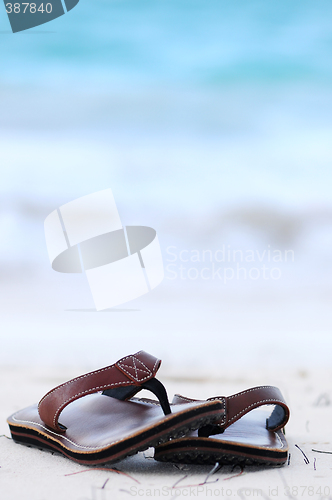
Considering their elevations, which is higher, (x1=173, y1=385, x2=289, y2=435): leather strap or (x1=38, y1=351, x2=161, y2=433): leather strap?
(x1=38, y1=351, x2=161, y2=433): leather strap

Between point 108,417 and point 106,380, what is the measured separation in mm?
74

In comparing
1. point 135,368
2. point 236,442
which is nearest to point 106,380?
point 135,368

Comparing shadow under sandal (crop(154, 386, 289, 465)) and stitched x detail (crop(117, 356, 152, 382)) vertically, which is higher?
stitched x detail (crop(117, 356, 152, 382))

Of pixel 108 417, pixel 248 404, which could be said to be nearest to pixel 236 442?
pixel 248 404

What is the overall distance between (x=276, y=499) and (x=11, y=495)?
0.83ft

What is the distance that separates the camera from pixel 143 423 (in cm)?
53

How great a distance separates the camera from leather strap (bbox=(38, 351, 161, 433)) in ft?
1.82

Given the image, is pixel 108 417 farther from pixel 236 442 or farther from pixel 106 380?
pixel 236 442

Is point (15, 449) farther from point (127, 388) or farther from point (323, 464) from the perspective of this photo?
point (323, 464)

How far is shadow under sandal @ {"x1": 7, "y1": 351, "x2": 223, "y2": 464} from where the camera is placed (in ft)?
1.56

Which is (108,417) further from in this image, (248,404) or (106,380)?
(248,404)

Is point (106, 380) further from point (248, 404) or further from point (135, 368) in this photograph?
point (248, 404)

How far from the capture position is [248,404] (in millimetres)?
581

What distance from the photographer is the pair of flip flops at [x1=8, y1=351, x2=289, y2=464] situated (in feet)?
1.57
